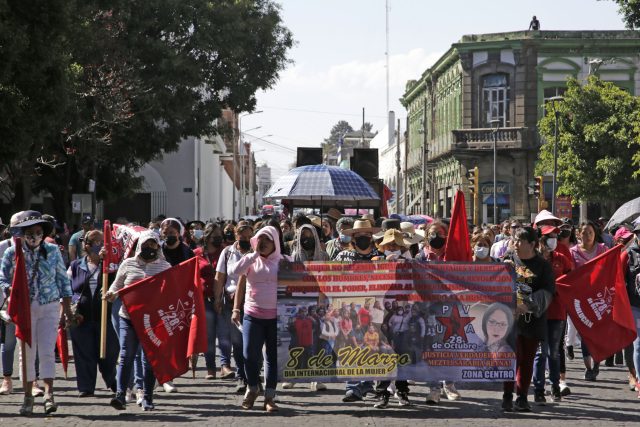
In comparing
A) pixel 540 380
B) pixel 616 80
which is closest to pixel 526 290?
pixel 540 380

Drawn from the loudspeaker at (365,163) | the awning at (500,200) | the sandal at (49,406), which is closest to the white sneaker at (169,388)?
the sandal at (49,406)

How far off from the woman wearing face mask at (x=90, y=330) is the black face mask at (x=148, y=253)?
95cm

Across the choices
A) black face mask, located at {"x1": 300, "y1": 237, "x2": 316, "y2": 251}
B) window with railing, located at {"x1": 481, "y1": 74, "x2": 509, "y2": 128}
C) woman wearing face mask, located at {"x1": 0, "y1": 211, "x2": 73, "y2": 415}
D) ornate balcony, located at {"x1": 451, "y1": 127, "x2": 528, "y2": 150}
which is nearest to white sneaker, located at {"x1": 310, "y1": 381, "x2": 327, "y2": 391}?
black face mask, located at {"x1": 300, "y1": 237, "x2": 316, "y2": 251}

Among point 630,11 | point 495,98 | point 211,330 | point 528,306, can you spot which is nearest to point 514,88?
point 495,98

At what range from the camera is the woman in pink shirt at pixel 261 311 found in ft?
35.9

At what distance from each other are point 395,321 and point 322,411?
1.08 meters

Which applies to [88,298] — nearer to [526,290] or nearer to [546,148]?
[526,290]

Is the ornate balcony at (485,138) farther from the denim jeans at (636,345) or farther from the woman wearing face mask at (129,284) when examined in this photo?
the woman wearing face mask at (129,284)

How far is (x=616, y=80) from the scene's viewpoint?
192 feet

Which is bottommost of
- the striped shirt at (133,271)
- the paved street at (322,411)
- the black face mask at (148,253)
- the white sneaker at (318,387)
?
the paved street at (322,411)

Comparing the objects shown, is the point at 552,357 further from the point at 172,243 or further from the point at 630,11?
the point at 630,11

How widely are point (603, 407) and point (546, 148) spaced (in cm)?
3639

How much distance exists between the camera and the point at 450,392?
1193cm

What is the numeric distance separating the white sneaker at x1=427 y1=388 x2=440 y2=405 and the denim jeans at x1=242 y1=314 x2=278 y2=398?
1563 millimetres
